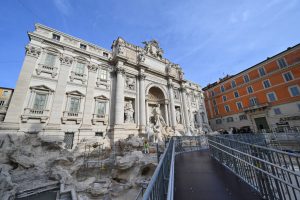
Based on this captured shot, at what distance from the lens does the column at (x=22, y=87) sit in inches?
384

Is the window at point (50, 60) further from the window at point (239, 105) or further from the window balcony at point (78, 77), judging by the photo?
the window at point (239, 105)

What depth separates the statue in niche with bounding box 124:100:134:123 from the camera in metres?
15.4

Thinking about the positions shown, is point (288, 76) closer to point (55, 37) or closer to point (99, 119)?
point (99, 119)

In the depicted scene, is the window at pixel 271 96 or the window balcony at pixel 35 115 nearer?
the window balcony at pixel 35 115

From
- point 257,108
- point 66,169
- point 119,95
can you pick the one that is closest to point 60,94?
point 119,95

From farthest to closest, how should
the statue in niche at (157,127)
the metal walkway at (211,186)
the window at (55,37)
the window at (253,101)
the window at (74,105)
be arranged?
the window at (253,101), the window at (55,37), the statue in niche at (157,127), the window at (74,105), the metal walkway at (211,186)

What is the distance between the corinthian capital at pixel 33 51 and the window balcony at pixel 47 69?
105 cm

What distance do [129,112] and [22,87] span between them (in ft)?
32.8

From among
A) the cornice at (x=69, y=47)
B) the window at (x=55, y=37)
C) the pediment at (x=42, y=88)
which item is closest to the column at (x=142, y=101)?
the cornice at (x=69, y=47)

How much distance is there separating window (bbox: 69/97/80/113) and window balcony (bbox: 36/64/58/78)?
290 centimetres

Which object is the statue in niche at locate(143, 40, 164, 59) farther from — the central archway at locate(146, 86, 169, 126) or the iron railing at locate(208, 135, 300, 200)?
the iron railing at locate(208, 135, 300, 200)

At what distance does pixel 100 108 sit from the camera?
1439cm

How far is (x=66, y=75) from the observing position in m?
13.0

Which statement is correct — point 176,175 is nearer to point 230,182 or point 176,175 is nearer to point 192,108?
point 230,182
